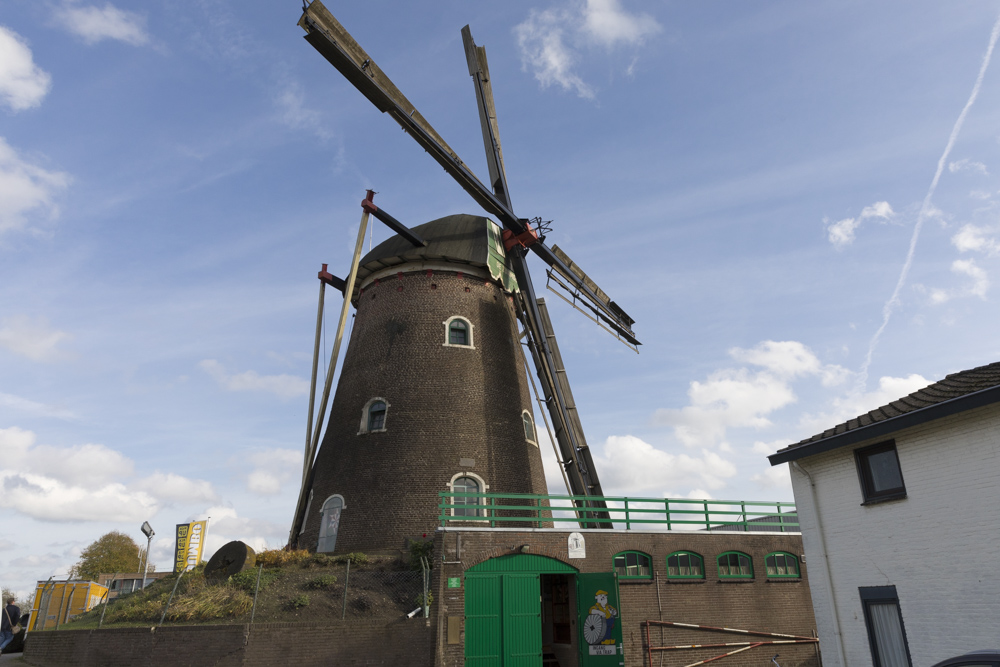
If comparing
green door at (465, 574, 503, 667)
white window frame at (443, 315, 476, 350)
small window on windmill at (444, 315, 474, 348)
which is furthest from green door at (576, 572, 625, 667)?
small window on windmill at (444, 315, 474, 348)

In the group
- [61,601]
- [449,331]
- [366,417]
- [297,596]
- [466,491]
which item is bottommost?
[61,601]

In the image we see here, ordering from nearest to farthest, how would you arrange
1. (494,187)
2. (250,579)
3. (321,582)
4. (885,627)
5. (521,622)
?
(885,627)
(321,582)
(250,579)
(521,622)
(494,187)

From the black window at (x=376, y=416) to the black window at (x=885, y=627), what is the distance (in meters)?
13.9

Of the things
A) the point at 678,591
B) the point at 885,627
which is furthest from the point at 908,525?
the point at 678,591

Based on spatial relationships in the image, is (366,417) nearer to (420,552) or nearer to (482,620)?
(420,552)

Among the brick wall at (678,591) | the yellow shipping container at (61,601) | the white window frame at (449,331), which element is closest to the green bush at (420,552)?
the brick wall at (678,591)

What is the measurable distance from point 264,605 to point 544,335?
12.9 metres

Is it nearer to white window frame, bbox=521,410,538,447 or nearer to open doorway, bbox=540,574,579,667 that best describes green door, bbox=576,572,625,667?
open doorway, bbox=540,574,579,667

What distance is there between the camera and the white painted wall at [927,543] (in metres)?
10.9

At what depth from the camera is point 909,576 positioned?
11.9m

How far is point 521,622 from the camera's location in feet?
54.0

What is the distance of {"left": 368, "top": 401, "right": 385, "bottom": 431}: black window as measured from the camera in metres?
21.2

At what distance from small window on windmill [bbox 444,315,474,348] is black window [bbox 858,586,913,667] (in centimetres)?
1387

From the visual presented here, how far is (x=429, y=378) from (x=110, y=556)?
5903cm
